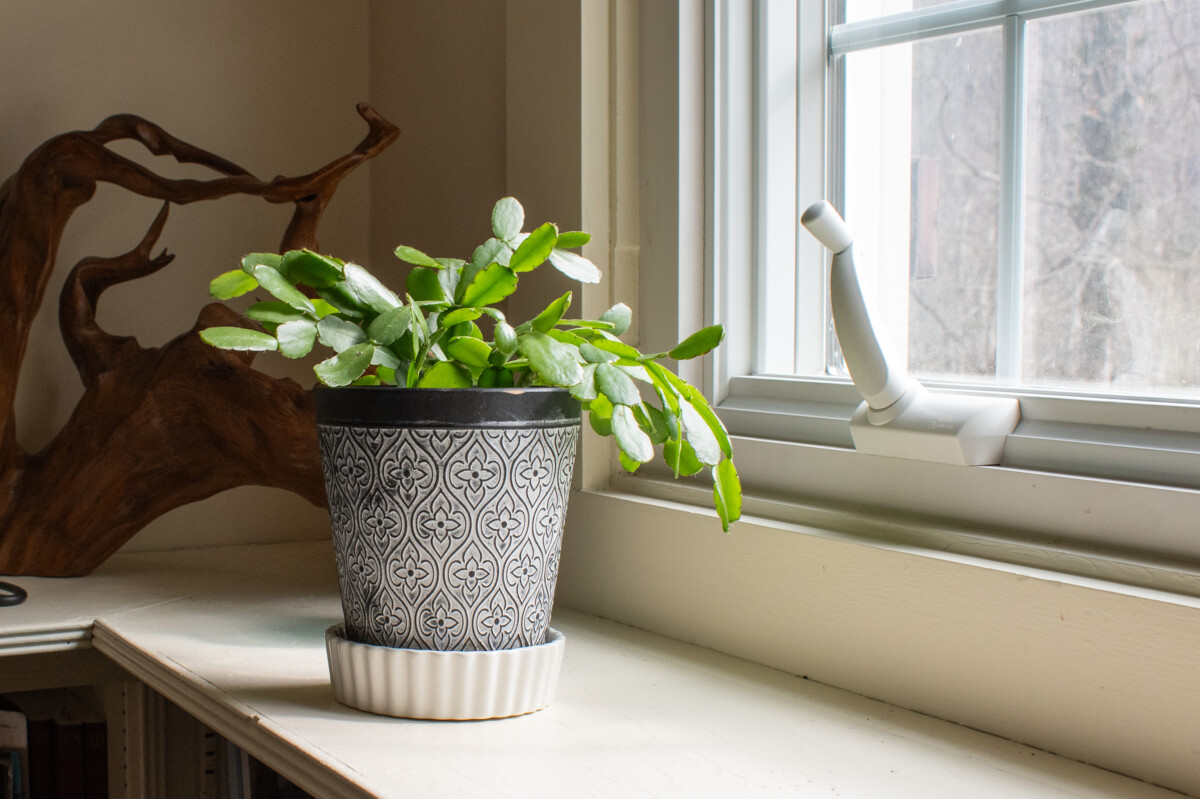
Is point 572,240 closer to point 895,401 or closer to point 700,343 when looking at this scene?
point 700,343

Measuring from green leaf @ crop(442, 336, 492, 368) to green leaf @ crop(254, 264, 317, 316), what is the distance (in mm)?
93

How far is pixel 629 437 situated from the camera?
66 centimetres

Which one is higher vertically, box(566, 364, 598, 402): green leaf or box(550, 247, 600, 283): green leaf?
box(550, 247, 600, 283): green leaf

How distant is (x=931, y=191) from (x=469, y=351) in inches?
16.3

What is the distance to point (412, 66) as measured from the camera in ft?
4.67

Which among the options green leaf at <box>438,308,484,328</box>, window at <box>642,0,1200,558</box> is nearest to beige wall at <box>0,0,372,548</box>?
window at <box>642,0,1200,558</box>

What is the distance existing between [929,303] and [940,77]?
0.60 feet

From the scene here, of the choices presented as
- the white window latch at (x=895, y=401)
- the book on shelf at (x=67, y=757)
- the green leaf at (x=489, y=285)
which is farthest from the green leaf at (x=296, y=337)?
the book on shelf at (x=67, y=757)

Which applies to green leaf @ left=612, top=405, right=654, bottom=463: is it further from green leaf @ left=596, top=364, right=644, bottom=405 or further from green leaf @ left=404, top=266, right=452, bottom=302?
green leaf @ left=404, top=266, right=452, bottom=302

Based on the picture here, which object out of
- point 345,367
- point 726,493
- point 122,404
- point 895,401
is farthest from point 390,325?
point 122,404

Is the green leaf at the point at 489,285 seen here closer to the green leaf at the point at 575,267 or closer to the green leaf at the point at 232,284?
the green leaf at the point at 575,267

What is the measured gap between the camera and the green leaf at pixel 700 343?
674 mm

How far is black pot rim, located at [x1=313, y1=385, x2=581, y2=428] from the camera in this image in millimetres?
662

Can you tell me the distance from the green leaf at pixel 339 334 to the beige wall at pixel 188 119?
2.68ft
